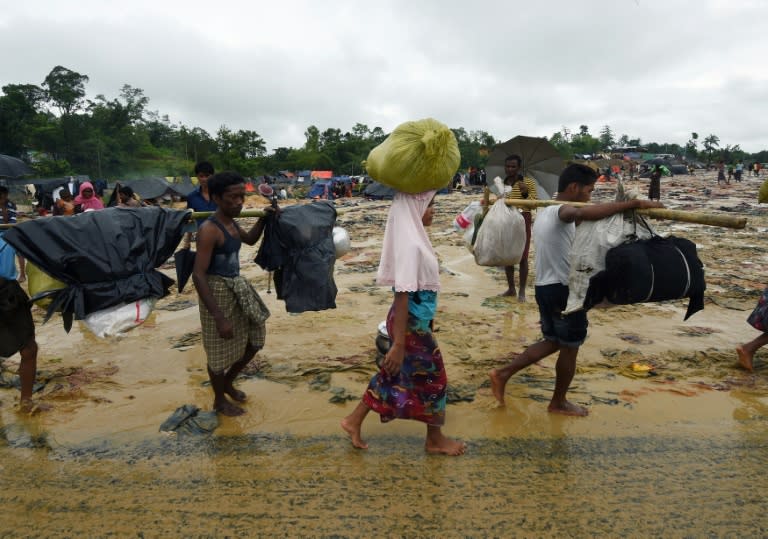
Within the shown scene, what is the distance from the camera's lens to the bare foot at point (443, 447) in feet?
8.15

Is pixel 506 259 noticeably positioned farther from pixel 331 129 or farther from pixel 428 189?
pixel 331 129

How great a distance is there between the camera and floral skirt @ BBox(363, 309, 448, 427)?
92.8 inches

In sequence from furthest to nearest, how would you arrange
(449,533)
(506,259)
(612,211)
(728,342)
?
1. (506,259)
2. (728,342)
3. (612,211)
4. (449,533)

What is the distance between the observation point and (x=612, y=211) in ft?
7.84

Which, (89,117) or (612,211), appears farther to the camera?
(89,117)

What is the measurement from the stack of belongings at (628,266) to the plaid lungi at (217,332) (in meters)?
1.83

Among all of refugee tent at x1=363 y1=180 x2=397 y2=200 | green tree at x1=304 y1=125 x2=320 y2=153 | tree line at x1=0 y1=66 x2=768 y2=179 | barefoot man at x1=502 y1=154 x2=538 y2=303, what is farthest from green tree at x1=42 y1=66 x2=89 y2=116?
barefoot man at x1=502 y1=154 x2=538 y2=303

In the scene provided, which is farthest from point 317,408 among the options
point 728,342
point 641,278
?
point 728,342

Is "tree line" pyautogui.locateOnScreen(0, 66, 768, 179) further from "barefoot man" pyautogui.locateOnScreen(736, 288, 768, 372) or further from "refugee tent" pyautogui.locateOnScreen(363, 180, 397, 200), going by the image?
"barefoot man" pyautogui.locateOnScreen(736, 288, 768, 372)

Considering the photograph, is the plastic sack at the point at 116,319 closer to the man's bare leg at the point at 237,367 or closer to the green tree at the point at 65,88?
the man's bare leg at the point at 237,367

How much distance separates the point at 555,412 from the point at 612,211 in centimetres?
127

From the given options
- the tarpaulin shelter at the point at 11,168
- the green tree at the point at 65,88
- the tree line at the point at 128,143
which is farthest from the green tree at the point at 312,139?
the tarpaulin shelter at the point at 11,168

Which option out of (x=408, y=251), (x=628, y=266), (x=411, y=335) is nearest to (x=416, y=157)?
(x=408, y=251)

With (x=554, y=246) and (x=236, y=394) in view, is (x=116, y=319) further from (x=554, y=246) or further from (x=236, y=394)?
(x=554, y=246)
